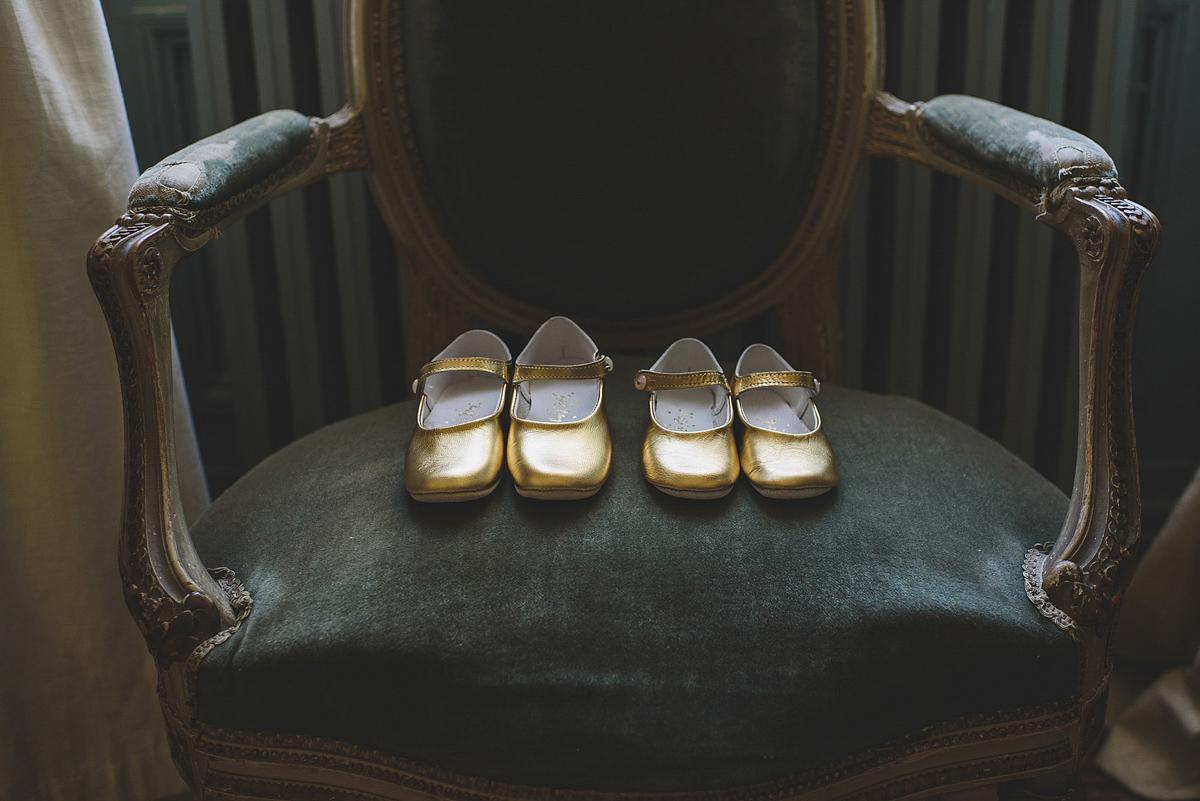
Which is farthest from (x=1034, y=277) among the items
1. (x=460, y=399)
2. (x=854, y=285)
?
(x=460, y=399)

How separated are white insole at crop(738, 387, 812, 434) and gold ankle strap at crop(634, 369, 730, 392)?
0.03 m

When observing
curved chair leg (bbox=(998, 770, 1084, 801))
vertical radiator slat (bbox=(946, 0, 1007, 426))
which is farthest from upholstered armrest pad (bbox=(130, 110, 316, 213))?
vertical radiator slat (bbox=(946, 0, 1007, 426))

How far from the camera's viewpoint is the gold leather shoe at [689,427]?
602 mm

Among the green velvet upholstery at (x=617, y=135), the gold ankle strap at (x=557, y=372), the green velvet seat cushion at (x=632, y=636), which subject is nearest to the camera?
the green velvet seat cushion at (x=632, y=636)

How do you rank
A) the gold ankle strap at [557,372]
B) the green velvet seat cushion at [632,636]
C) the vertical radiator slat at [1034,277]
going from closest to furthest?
1. the green velvet seat cushion at [632,636]
2. the gold ankle strap at [557,372]
3. the vertical radiator slat at [1034,277]

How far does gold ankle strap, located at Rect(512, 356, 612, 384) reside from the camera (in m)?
0.70

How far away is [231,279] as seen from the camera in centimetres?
115

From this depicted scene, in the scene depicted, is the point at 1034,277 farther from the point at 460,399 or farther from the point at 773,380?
the point at 460,399

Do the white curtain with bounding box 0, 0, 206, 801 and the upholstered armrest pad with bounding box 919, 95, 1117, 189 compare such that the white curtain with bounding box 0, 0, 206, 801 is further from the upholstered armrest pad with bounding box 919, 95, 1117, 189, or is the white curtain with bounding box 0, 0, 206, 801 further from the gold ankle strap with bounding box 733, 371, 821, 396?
the upholstered armrest pad with bounding box 919, 95, 1117, 189

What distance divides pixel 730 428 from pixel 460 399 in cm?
24

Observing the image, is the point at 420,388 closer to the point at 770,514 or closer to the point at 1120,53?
the point at 770,514

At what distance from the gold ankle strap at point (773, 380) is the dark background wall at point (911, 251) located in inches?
18.9

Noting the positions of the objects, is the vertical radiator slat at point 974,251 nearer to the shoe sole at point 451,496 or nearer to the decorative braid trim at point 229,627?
the shoe sole at point 451,496

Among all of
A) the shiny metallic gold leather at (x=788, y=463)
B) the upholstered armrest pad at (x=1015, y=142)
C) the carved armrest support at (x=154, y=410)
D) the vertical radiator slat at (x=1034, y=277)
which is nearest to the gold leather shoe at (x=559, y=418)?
the shiny metallic gold leather at (x=788, y=463)
